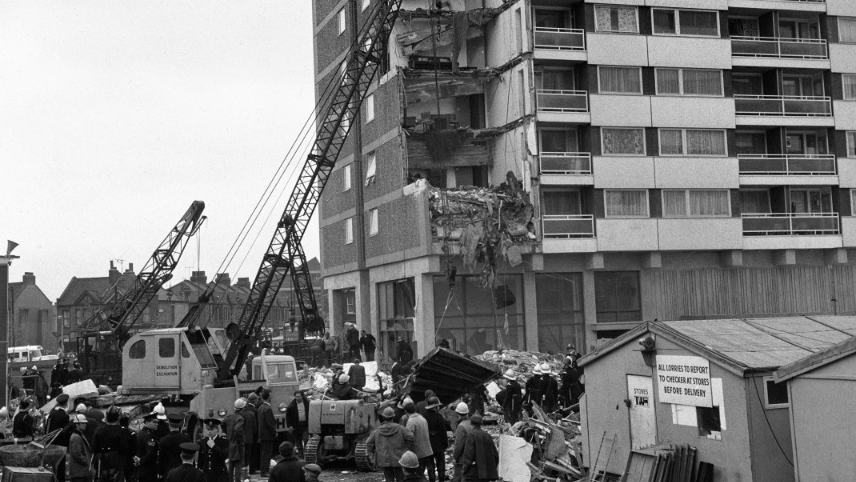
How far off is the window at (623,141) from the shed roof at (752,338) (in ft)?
81.9

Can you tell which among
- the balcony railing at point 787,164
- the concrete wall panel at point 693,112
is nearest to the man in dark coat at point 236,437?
the concrete wall panel at point 693,112

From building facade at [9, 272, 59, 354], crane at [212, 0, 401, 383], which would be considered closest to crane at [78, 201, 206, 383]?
crane at [212, 0, 401, 383]

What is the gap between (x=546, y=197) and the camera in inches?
1708

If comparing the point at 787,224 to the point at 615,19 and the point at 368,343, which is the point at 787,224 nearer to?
the point at 615,19

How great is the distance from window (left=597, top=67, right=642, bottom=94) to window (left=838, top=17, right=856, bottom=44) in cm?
1080

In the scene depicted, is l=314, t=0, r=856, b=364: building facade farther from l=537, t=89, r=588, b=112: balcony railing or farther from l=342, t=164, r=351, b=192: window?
l=342, t=164, r=351, b=192: window

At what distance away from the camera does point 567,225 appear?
42781 millimetres

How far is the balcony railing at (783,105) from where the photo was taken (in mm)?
45812

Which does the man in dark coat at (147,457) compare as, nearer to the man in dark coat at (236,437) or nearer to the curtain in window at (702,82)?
the man in dark coat at (236,437)

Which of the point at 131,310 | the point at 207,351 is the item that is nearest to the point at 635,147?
the point at 207,351

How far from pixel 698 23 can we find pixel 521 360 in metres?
17.3

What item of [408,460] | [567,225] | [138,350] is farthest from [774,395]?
[567,225]

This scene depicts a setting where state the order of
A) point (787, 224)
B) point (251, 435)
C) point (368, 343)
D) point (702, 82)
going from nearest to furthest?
point (251, 435), point (368, 343), point (702, 82), point (787, 224)

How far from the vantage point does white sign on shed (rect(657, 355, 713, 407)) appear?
50.4ft
